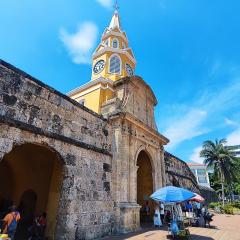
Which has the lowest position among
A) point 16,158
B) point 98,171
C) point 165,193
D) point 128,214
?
point 128,214

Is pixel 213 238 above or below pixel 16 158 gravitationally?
below

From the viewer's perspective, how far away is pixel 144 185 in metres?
12.3

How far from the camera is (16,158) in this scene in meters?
9.45

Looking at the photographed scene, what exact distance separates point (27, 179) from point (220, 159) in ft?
84.7

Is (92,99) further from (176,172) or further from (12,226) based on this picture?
(176,172)

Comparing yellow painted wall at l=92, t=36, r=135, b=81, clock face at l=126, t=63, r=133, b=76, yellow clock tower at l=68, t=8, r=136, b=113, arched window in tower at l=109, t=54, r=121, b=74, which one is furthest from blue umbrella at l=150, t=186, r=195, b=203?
clock face at l=126, t=63, r=133, b=76

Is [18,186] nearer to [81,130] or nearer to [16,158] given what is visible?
[16,158]

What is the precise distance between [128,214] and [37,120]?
504cm

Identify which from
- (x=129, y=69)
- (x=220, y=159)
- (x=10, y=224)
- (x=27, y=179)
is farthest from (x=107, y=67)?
(x=220, y=159)

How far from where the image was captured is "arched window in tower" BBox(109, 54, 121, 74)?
14820mm

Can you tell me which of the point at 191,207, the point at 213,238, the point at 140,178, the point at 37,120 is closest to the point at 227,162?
the point at 191,207

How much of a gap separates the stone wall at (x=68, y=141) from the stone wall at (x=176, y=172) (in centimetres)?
795

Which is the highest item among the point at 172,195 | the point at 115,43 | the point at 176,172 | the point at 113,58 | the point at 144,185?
the point at 115,43

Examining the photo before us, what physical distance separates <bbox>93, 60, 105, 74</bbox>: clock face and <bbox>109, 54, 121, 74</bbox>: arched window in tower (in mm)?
550
